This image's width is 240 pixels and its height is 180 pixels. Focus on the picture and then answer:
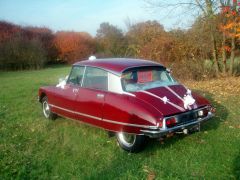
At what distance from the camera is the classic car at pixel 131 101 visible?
5680 mm

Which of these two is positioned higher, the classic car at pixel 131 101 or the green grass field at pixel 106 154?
the classic car at pixel 131 101

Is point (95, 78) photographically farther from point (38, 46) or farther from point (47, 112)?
point (38, 46)

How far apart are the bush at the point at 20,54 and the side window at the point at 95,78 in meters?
34.3

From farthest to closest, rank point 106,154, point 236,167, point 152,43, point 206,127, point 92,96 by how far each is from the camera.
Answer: point 152,43 → point 206,127 → point 92,96 → point 106,154 → point 236,167

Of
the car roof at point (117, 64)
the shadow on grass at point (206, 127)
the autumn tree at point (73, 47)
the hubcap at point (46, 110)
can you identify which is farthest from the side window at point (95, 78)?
the autumn tree at point (73, 47)

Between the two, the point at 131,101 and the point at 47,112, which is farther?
the point at 47,112

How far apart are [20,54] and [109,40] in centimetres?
1497

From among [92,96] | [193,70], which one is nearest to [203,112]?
[92,96]

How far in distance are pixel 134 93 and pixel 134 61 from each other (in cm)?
123

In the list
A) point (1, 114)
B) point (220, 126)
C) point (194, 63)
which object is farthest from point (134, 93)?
point (194, 63)

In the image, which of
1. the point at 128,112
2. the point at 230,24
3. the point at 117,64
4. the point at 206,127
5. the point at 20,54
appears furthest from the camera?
the point at 20,54

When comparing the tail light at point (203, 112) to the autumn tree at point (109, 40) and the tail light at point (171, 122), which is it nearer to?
the tail light at point (171, 122)

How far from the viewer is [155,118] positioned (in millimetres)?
5512

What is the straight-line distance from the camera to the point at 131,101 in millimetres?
5891
